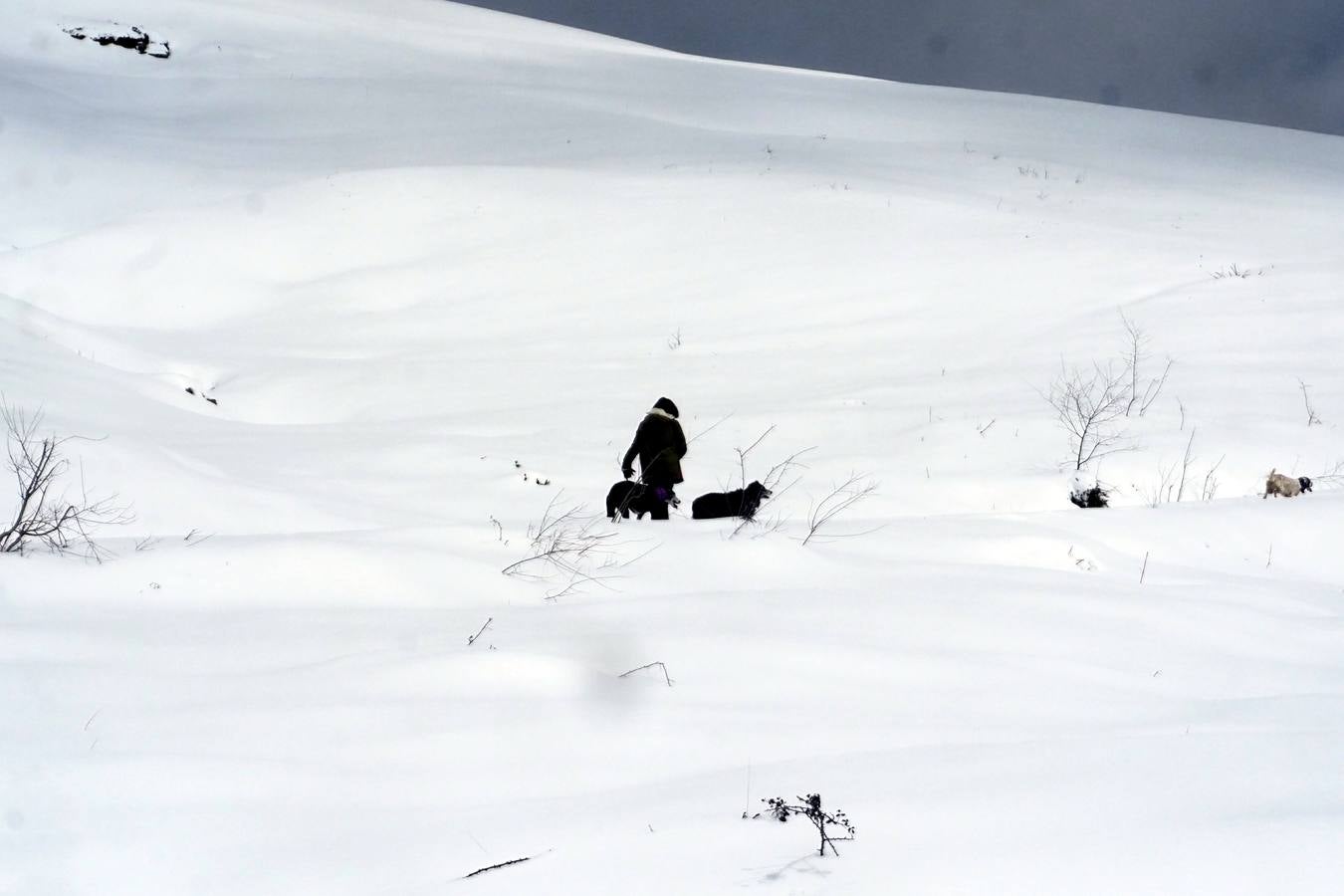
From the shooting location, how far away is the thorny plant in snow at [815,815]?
84.2 inches

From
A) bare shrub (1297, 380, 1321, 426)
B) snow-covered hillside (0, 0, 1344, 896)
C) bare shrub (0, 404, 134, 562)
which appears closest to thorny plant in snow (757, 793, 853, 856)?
snow-covered hillside (0, 0, 1344, 896)

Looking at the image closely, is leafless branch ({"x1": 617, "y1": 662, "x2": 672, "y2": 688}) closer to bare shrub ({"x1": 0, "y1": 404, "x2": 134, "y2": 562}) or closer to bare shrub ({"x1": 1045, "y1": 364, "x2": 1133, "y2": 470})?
bare shrub ({"x1": 0, "y1": 404, "x2": 134, "y2": 562})

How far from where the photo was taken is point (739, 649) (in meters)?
3.59

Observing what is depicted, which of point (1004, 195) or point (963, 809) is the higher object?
point (1004, 195)

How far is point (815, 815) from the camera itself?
7.04 feet

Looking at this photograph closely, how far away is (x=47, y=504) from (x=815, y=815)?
4587 millimetres

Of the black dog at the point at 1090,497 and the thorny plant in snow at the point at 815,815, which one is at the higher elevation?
the black dog at the point at 1090,497

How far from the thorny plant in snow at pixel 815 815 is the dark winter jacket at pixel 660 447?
472cm

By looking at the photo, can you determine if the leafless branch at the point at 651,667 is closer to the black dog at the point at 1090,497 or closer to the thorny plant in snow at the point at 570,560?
the thorny plant in snow at the point at 570,560

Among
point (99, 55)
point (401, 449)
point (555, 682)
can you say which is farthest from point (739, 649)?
point (99, 55)

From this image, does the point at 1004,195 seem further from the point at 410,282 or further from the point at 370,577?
the point at 370,577

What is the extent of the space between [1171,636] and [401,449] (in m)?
6.18

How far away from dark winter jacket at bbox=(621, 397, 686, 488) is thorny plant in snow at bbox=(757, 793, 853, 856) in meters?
4.72

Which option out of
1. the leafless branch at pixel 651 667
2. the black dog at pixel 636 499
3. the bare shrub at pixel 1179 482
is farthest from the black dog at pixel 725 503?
the leafless branch at pixel 651 667
